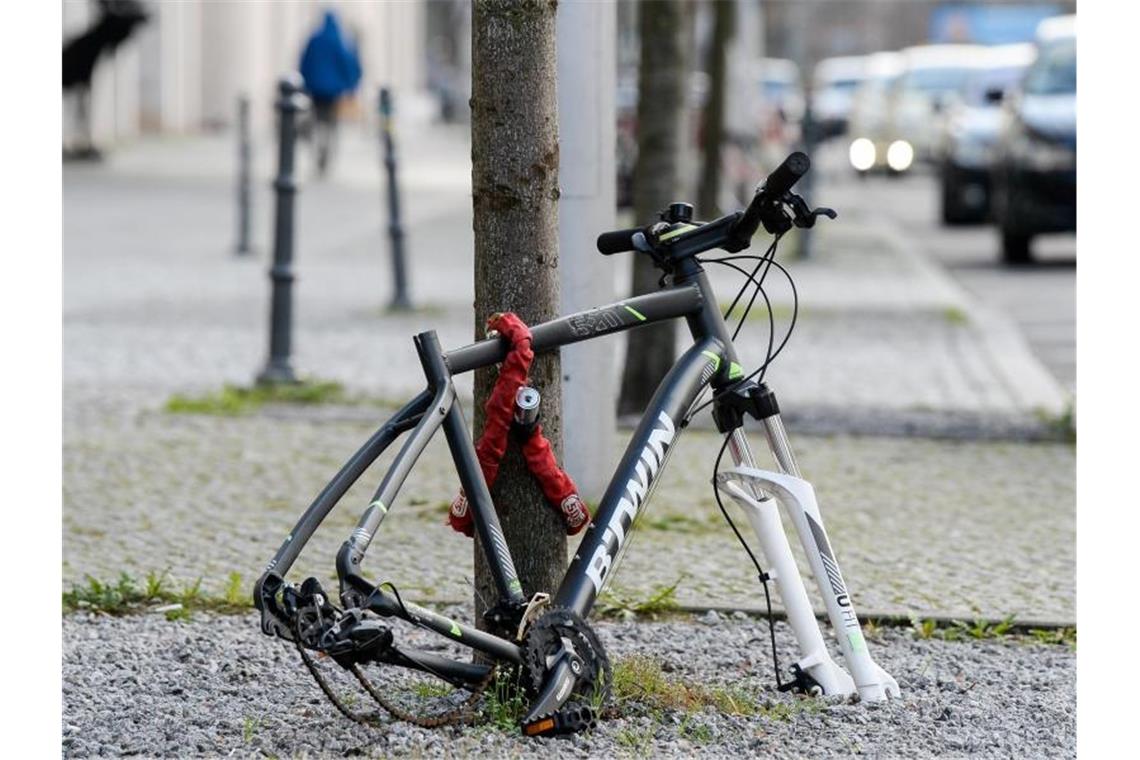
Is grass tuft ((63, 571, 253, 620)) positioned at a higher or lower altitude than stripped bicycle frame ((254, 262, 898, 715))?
lower

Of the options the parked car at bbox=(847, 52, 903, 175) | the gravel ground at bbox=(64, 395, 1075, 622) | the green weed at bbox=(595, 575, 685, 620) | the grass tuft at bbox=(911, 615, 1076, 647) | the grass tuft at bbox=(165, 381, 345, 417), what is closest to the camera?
the grass tuft at bbox=(911, 615, 1076, 647)

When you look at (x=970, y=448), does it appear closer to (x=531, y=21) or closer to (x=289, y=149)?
(x=289, y=149)

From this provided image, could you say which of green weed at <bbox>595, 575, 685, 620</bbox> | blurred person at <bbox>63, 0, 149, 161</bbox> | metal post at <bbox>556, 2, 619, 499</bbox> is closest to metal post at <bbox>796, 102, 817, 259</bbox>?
metal post at <bbox>556, 2, 619, 499</bbox>

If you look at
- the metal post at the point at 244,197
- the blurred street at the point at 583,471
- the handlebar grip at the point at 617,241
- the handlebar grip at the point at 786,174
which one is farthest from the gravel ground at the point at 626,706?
the metal post at the point at 244,197

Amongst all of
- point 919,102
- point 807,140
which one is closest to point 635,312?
point 807,140

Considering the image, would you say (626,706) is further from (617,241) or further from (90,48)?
(90,48)

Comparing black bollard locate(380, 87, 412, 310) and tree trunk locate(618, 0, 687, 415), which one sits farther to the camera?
black bollard locate(380, 87, 412, 310)

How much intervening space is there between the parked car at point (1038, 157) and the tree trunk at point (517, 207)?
12.2 meters

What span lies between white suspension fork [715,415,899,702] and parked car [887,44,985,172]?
2898cm

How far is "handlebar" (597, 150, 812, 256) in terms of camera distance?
432 cm

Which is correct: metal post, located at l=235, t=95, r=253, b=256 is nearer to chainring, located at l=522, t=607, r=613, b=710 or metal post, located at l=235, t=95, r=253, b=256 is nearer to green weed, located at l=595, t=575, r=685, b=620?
green weed, located at l=595, t=575, r=685, b=620

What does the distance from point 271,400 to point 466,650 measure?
437 cm

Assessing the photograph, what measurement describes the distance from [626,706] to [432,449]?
3.74 meters
